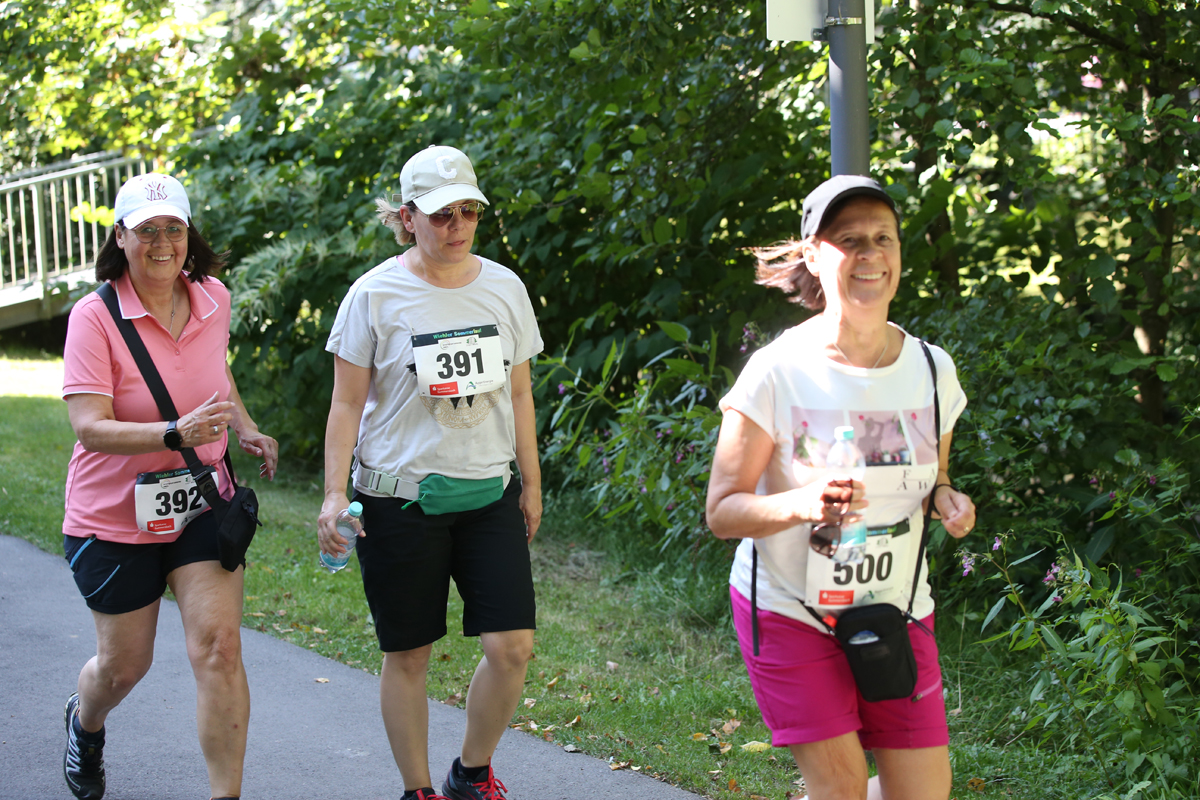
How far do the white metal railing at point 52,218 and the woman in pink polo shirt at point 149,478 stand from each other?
10.8m

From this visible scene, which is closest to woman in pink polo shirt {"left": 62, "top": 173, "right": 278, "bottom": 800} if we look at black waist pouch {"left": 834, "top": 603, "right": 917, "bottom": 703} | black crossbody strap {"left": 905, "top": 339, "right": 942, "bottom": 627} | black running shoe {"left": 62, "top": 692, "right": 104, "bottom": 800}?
black running shoe {"left": 62, "top": 692, "right": 104, "bottom": 800}

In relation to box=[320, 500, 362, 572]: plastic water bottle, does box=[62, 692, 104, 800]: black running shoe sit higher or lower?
lower

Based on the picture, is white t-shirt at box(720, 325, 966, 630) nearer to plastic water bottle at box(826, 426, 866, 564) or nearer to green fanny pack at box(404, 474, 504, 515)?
plastic water bottle at box(826, 426, 866, 564)

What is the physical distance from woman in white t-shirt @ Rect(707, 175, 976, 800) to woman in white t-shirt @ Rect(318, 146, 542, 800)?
1.02m

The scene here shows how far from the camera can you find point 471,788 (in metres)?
3.48

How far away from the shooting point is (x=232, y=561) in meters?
3.25

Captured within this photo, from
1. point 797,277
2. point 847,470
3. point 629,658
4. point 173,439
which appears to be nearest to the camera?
point 847,470

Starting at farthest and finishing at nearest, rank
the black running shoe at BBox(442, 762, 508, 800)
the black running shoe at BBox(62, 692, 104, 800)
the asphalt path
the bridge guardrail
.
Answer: the bridge guardrail, the asphalt path, the black running shoe at BBox(62, 692, 104, 800), the black running shoe at BBox(442, 762, 508, 800)

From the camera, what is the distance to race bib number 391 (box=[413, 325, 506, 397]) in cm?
325

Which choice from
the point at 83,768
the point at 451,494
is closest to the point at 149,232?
the point at 451,494

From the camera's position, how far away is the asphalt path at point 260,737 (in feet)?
12.6

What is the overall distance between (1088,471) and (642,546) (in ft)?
8.56

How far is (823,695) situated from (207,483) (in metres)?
1.89

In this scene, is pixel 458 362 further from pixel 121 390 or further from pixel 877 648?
pixel 877 648
